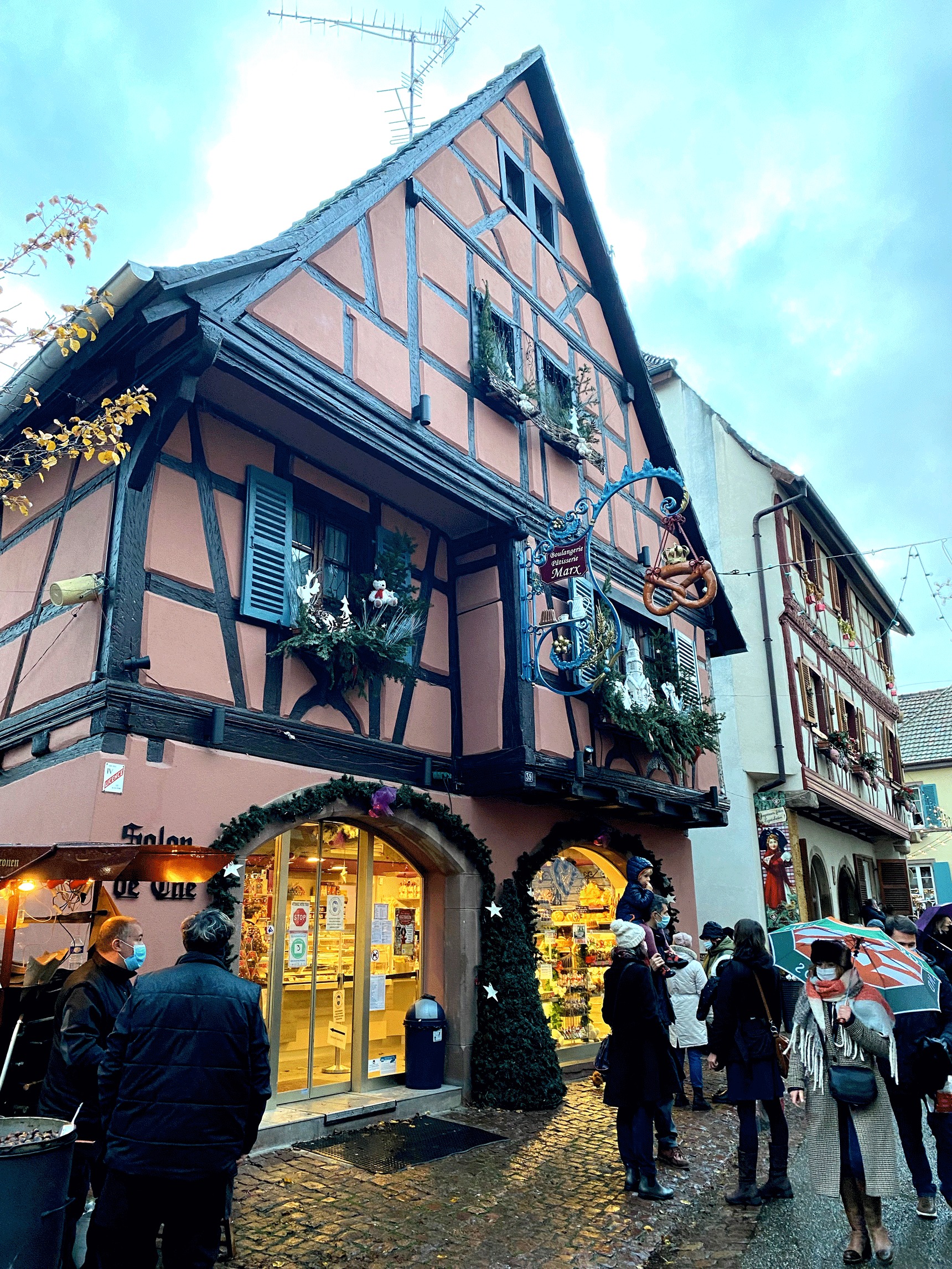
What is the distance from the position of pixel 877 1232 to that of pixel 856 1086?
0.79 meters

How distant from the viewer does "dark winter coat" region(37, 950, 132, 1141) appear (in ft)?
15.1

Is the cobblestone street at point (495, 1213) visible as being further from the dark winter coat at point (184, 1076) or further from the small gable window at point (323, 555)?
the small gable window at point (323, 555)

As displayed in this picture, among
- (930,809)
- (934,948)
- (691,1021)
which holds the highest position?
(930,809)

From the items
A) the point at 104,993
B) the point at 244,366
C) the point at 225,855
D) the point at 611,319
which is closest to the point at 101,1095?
the point at 104,993

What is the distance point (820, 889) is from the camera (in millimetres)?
19391

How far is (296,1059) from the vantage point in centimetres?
832

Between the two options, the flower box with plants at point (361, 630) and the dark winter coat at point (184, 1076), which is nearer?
the dark winter coat at point (184, 1076)

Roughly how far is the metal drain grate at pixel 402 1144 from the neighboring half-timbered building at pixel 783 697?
31.0 feet

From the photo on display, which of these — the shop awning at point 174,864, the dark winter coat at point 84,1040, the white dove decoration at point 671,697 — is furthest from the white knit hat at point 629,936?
the white dove decoration at point 671,697

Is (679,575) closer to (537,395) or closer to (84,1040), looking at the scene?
(537,395)

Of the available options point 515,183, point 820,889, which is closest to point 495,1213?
point 515,183

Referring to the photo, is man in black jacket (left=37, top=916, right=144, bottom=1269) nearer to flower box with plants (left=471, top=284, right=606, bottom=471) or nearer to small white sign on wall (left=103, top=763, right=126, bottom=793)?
small white sign on wall (left=103, top=763, right=126, bottom=793)

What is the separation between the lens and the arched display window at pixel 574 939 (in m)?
11.2

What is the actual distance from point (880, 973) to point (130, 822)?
193 inches
